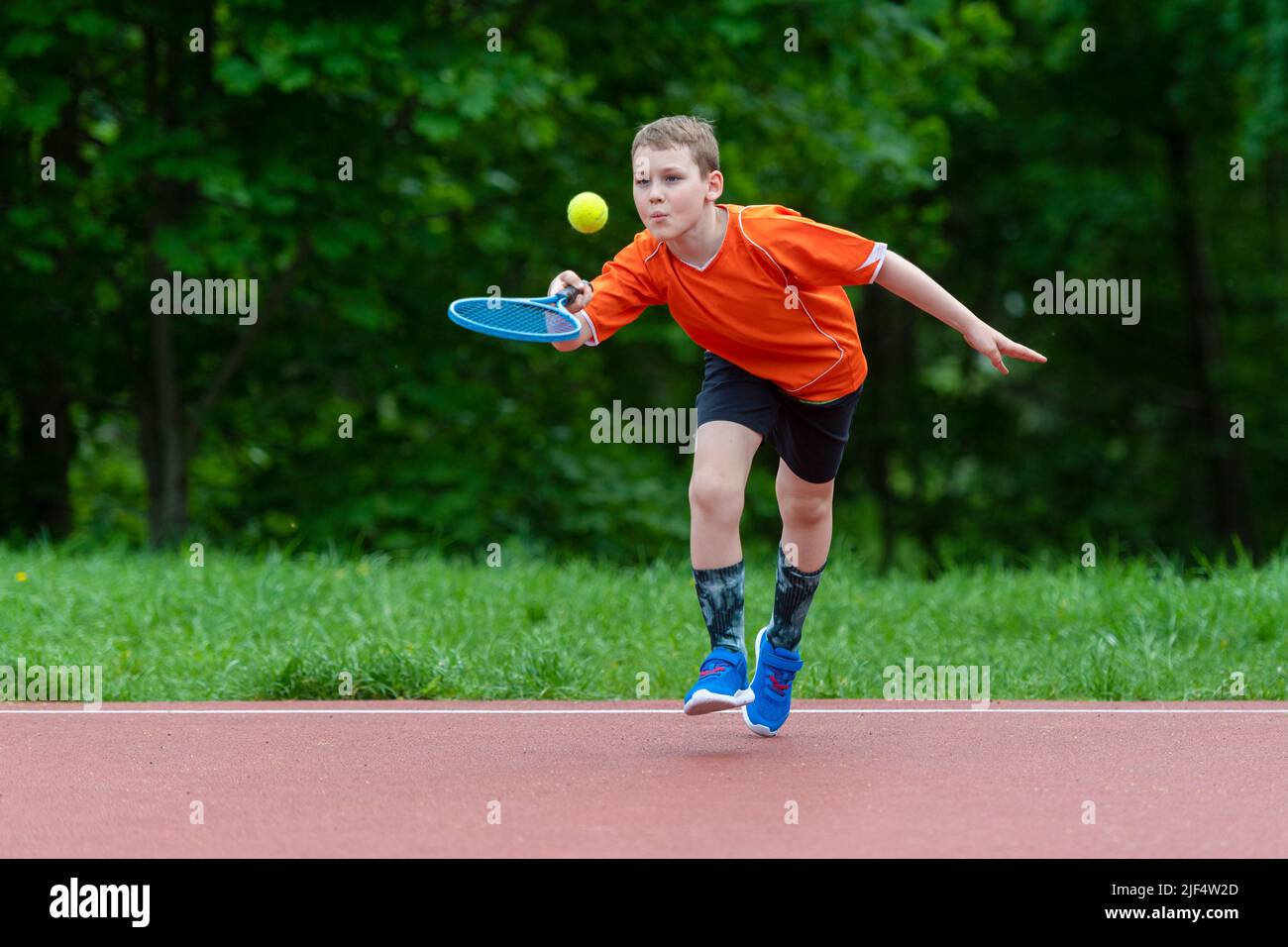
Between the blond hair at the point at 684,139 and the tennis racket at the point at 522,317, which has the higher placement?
the blond hair at the point at 684,139

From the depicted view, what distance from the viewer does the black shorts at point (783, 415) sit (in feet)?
17.3

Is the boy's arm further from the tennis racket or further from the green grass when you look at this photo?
the green grass

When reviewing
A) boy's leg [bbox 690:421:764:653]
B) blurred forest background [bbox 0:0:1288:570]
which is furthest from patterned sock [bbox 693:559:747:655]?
blurred forest background [bbox 0:0:1288:570]

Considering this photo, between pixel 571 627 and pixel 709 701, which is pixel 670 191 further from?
pixel 571 627

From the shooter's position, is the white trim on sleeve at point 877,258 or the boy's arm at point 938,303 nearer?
the boy's arm at point 938,303

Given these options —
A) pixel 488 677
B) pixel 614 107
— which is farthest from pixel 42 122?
pixel 488 677

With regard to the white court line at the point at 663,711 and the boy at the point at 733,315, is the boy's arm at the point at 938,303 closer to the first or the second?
the boy at the point at 733,315

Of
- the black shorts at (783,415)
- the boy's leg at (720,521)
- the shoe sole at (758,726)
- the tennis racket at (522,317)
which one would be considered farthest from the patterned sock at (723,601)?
the tennis racket at (522,317)

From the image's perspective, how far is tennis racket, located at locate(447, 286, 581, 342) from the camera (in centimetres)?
490

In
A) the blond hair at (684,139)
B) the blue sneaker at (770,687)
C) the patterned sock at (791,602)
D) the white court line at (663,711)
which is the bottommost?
the white court line at (663,711)

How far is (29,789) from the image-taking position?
4.67 meters

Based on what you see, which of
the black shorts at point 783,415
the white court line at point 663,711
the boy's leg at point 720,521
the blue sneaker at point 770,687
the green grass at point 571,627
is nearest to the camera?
the boy's leg at point 720,521

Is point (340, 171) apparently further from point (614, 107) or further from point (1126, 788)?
point (1126, 788)

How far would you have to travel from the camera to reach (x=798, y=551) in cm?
559
